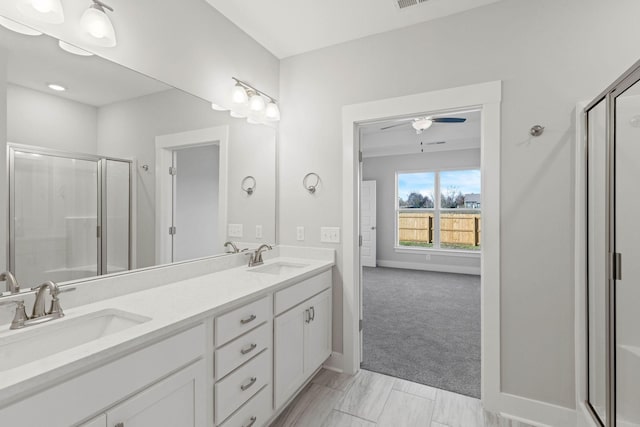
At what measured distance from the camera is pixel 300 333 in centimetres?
200

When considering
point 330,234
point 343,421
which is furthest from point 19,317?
point 330,234

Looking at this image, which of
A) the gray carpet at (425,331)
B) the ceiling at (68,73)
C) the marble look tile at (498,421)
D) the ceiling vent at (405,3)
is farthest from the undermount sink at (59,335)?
the ceiling vent at (405,3)

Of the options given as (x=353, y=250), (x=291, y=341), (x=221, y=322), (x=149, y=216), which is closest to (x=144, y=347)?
(x=221, y=322)

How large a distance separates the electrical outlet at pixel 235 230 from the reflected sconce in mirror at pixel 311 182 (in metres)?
0.63

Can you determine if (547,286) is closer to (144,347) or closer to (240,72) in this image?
(144,347)

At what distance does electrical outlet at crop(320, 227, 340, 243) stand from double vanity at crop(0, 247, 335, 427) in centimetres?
36

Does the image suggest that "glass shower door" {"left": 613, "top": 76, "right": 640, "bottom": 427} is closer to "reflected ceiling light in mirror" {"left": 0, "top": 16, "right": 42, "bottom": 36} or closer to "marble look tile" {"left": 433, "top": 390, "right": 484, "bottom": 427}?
"marble look tile" {"left": 433, "top": 390, "right": 484, "bottom": 427}

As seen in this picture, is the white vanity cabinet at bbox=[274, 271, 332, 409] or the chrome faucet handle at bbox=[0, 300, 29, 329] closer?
the chrome faucet handle at bbox=[0, 300, 29, 329]

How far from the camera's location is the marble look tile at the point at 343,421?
182 cm

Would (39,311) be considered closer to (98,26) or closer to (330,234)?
(98,26)

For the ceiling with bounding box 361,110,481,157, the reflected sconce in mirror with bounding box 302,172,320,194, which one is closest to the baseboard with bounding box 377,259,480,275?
the ceiling with bounding box 361,110,481,157

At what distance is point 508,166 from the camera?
1909mm

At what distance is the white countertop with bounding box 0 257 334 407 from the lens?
798 mm

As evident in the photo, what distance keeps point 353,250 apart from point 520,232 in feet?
3.66
